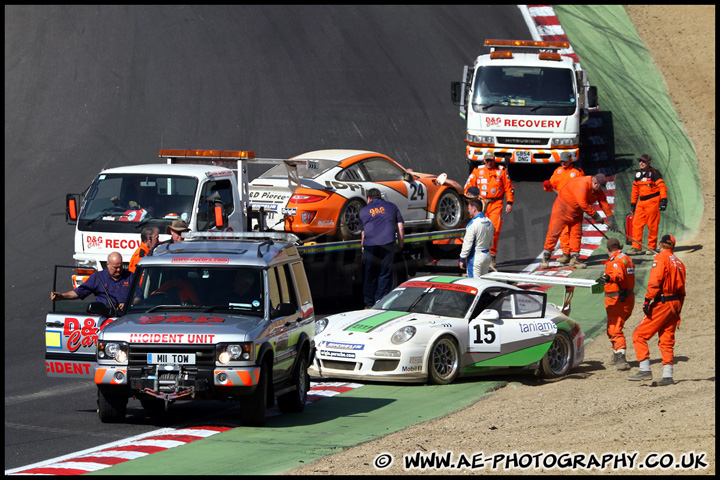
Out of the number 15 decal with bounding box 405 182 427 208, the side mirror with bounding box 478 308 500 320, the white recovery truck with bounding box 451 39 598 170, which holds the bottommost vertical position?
the side mirror with bounding box 478 308 500 320

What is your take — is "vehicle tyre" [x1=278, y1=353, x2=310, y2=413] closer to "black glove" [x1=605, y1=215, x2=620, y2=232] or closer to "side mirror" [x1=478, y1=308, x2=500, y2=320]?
"side mirror" [x1=478, y1=308, x2=500, y2=320]

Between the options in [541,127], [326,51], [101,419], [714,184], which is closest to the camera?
[101,419]

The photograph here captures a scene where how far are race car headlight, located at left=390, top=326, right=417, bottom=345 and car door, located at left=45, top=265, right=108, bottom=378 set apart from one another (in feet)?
11.6

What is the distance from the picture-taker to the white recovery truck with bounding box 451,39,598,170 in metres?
23.2

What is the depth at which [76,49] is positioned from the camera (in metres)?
28.1

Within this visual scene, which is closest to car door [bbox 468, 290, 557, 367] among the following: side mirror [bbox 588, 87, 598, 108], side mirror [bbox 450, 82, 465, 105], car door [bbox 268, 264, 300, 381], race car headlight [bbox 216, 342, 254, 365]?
car door [bbox 268, 264, 300, 381]

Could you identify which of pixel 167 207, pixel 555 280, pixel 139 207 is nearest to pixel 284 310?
pixel 555 280

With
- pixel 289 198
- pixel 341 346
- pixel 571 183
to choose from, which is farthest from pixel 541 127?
pixel 341 346

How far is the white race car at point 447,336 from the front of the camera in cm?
1274

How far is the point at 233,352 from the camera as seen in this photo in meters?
9.91

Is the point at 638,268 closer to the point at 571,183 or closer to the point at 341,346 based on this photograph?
the point at 571,183

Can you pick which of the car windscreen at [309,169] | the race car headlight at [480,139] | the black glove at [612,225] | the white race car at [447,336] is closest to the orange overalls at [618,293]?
the white race car at [447,336]

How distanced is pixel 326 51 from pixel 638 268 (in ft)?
44.1

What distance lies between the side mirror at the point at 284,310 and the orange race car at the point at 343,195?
18.9ft
